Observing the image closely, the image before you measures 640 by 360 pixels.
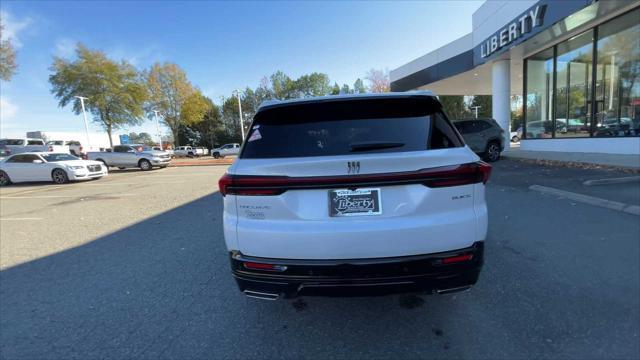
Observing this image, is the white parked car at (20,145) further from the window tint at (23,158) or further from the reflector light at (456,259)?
the reflector light at (456,259)

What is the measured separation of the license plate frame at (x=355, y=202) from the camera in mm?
2242

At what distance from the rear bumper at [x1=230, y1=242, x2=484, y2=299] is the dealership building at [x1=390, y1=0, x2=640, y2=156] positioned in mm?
12089

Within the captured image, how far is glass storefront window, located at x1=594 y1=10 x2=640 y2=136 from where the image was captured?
36.6ft

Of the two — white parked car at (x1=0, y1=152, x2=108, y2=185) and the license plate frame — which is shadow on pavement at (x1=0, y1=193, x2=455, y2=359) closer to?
the license plate frame

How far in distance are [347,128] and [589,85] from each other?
591 inches

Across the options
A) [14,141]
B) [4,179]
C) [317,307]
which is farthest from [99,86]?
[317,307]

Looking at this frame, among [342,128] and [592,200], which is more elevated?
[342,128]

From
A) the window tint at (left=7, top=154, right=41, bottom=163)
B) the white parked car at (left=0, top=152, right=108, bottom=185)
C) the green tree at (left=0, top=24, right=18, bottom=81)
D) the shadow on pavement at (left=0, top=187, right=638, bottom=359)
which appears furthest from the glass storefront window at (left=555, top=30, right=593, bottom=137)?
the green tree at (left=0, top=24, right=18, bottom=81)

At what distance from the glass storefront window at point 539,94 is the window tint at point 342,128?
1626 cm

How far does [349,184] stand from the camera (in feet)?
7.34

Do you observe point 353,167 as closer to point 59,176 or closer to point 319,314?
point 319,314

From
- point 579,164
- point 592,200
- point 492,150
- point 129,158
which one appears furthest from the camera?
point 129,158

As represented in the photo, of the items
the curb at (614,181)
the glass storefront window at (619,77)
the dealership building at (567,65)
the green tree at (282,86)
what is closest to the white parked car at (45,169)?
the curb at (614,181)

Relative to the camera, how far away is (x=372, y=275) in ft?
7.45
